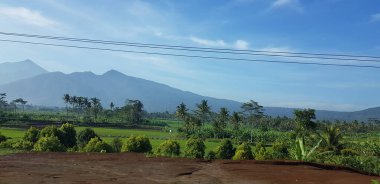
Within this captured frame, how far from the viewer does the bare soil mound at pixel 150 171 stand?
1700 centimetres

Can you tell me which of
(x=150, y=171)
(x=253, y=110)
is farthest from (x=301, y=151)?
(x=253, y=110)

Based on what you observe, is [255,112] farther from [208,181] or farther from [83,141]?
[208,181]

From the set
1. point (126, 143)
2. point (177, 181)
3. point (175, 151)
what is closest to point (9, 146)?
point (126, 143)

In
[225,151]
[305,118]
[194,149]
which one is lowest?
[225,151]

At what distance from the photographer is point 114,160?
914 inches

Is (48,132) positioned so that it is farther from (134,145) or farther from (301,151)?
(301,151)

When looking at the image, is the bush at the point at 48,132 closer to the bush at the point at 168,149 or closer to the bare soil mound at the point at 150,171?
the bush at the point at 168,149

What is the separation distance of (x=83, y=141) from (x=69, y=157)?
17.5 m

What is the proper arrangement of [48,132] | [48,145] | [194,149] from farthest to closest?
1. [48,132]
2. [194,149]
3. [48,145]

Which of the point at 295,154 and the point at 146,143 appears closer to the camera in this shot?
the point at 295,154

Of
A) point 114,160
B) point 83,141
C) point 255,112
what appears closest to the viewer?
point 114,160

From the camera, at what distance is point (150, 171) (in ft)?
63.7

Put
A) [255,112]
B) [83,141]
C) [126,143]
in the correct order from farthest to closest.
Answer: [255,112]
[83,141]
[126,143]

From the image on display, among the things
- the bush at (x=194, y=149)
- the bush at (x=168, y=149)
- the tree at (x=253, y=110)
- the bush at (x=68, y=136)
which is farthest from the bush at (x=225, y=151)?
the tree at (x=253, y=110)
